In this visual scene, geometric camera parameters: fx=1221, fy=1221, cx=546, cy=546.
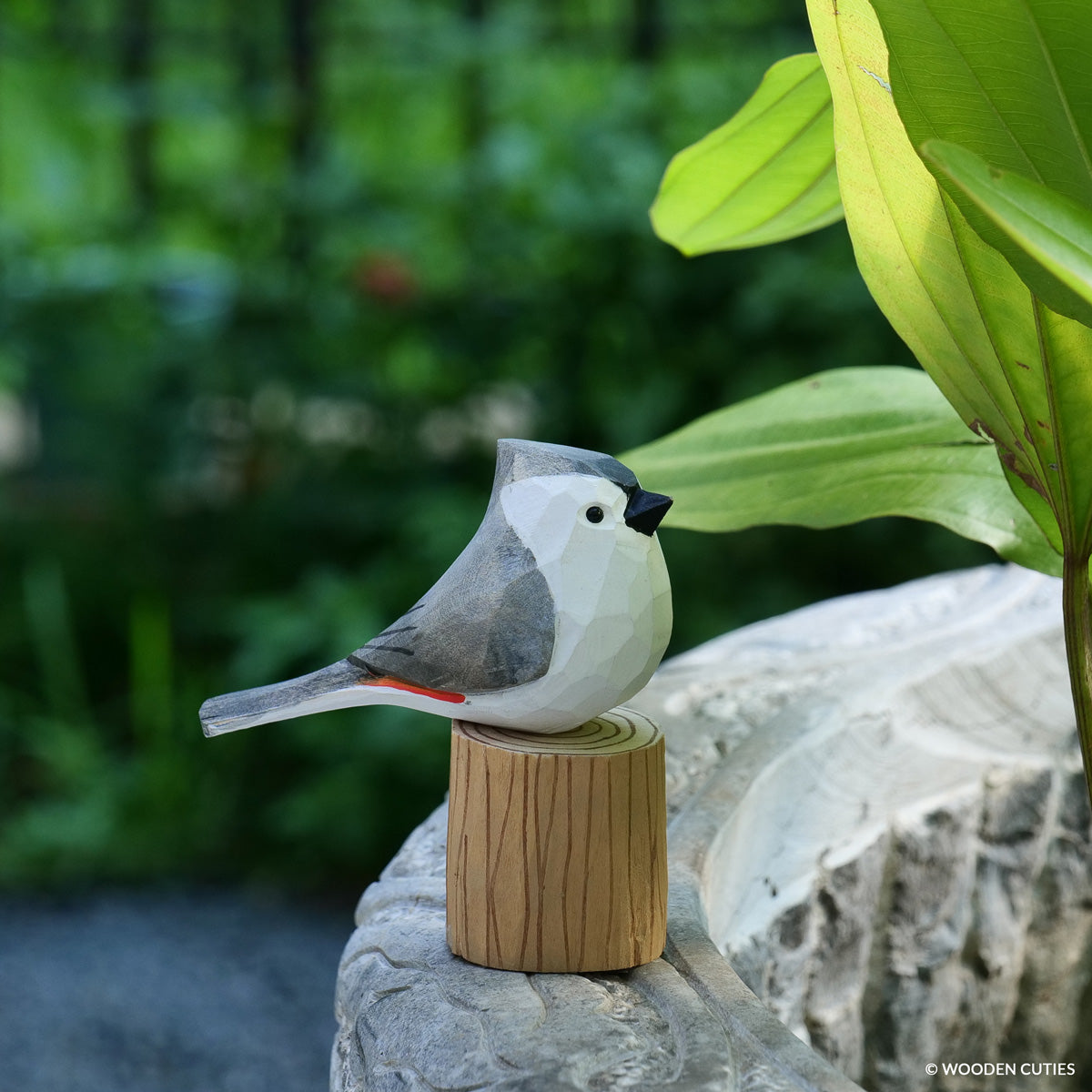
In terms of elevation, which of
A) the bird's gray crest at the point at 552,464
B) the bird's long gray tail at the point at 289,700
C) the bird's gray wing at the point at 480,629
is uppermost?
the bird's gray crest at the point at 552,464

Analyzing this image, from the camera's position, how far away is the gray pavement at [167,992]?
1.52 metres

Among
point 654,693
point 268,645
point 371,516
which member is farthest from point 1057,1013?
point 371,516

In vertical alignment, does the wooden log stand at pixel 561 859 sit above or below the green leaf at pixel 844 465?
below

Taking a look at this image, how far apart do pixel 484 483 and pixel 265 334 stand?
44cm

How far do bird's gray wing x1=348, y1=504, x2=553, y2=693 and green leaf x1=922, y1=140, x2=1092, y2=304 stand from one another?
235 mm

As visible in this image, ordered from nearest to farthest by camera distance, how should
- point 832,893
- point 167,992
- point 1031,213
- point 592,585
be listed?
1. point 1031,213
2. point 592,585
3. point 832,893
4. point 167,992

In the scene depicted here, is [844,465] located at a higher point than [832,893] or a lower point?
higher

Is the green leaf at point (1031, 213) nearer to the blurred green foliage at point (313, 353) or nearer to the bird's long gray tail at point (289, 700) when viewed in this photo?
the bird's long gray tail at point (289, 700)

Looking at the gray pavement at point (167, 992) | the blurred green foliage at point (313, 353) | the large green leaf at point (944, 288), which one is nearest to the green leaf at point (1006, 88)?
the large green leaf at point (944, 288)

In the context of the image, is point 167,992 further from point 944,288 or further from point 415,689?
point 944,288

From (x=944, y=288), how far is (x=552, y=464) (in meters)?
0.19

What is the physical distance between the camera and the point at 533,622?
524 mm

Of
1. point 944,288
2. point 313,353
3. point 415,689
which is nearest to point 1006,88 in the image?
point 944,288

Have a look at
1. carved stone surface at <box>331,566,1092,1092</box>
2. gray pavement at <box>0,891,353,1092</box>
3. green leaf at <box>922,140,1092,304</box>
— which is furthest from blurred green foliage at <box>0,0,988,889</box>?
green leaf at <box>922,140,1092,304</box>
